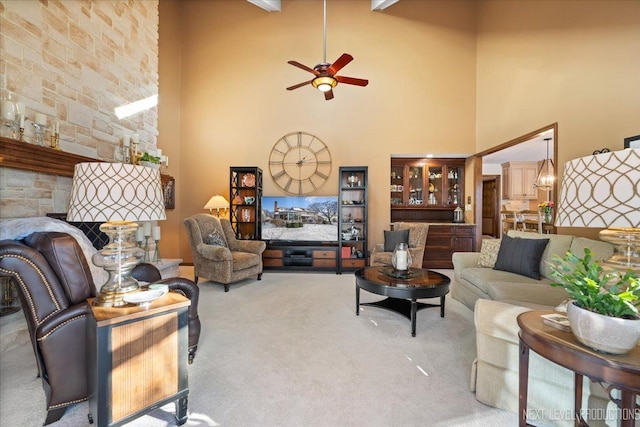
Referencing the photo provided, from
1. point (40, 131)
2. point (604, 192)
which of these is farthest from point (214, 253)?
point (604, 192)

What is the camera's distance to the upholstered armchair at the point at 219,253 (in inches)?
142

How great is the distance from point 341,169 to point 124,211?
149 inches

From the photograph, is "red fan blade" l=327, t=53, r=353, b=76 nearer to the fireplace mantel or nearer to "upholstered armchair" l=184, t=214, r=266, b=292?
"upholstered armchair" l=184, t=214, r=266, b=292

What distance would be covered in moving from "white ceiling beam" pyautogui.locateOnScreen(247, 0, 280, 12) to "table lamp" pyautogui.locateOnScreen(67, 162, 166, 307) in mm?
4933

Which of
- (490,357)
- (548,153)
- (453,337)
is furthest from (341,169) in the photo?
(548,153)

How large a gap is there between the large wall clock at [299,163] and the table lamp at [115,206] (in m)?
3.82

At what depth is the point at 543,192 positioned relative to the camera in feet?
24.3

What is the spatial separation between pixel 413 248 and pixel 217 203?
3.47 metres

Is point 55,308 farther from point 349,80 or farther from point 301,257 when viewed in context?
point 301,257

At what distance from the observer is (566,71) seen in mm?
3238

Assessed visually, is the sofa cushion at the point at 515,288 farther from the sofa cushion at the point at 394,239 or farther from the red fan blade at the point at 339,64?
the red fan blade at the point at 339,64

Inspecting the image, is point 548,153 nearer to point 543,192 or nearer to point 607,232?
point 543,192

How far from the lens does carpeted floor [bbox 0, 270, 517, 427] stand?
4.69ft

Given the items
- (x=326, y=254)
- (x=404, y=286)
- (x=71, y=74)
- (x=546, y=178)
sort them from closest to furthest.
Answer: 1. (x=404, y=286)
2. (x=71, y=74)
3. (x=326, y=254)
4. (x=546, y=178)
